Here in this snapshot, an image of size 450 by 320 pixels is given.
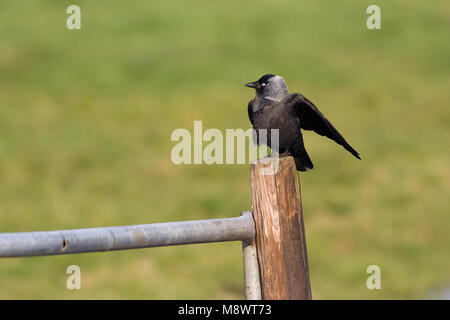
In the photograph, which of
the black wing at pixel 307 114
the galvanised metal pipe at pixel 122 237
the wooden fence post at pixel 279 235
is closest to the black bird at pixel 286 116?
the black wing at pixel 307 114

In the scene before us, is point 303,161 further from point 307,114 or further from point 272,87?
point 272,87

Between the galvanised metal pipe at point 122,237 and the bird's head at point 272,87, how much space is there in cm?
241

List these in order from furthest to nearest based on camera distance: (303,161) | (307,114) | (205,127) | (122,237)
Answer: (205,127) → (303,161) → (307,114) → (122,237)

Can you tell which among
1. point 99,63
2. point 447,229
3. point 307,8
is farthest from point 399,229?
point 307,8

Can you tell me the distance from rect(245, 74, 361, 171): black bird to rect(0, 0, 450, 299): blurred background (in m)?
5.64

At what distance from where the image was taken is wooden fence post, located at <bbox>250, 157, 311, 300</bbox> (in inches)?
129

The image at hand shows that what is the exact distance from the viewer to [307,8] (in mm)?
22859

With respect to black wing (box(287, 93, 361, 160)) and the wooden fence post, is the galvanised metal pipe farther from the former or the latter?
black wing (box(287, 93, 361, 160))

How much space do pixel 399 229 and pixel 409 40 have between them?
11.2 metres

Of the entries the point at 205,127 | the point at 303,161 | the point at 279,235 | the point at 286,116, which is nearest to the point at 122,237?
the point at 279,235

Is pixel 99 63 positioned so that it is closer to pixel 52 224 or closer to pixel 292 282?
pixel 52 224

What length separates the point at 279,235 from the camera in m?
3.28

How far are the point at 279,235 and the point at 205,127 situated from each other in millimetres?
13440

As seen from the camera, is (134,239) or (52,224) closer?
(134,239)
